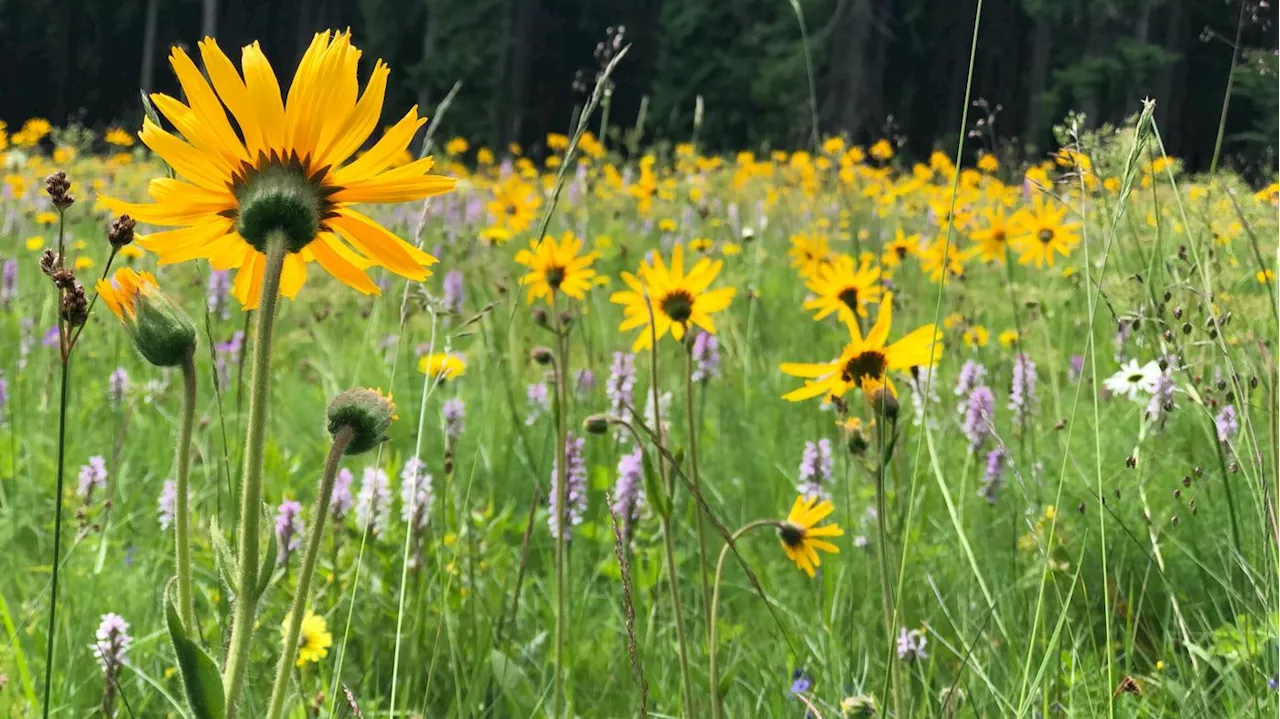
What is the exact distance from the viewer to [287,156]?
0.53m

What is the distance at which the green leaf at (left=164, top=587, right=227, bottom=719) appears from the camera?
1.57 feet

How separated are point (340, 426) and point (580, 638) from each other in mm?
802

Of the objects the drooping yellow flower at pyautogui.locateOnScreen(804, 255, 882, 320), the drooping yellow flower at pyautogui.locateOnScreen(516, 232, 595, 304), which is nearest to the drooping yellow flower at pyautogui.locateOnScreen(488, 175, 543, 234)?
the drooping yellow flower at pyautogui.locateOnScreen(516, 232, 595, 304)

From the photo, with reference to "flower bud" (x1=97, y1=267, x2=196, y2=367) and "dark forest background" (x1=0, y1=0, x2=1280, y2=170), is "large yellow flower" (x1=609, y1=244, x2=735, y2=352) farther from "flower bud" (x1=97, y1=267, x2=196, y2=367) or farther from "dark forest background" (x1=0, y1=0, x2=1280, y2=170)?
"dark forest background" (x1=0, y1=0, x2=1280, y2=170)

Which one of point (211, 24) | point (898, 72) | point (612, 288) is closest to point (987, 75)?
point (898, 72)

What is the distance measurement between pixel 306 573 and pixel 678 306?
29.0 inches

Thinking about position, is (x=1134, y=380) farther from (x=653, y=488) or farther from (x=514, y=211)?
(x=514, y=211)

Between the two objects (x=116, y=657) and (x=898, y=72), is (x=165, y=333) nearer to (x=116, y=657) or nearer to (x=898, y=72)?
(x=116, y=657)

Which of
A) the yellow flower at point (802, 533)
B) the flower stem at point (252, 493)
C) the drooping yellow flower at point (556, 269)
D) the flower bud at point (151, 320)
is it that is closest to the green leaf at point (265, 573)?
the flower stem at point (252, 493)

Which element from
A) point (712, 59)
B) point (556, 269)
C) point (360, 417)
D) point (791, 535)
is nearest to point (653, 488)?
point (791, 535)

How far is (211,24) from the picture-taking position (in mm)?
18047

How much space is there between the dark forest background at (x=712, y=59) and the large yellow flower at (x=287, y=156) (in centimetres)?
1489

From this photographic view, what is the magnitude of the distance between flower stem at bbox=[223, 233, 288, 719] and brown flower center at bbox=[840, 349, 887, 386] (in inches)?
22.7

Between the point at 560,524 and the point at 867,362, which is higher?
the point at 867,362
